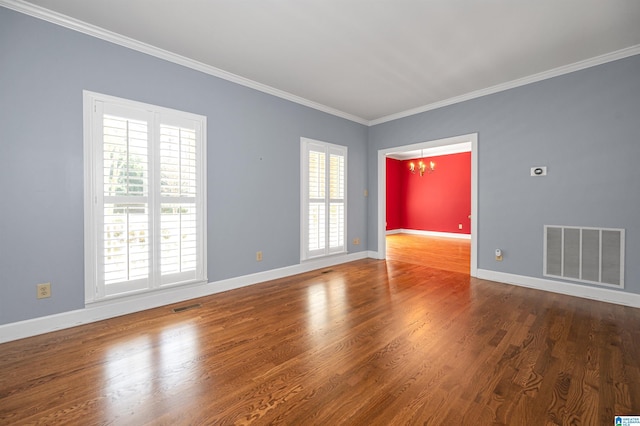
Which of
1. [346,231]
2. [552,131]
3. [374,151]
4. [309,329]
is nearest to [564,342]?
[309,329]

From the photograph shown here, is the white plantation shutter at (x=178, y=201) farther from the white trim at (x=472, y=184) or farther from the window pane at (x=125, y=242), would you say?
the white trim at (x=472, y=184)

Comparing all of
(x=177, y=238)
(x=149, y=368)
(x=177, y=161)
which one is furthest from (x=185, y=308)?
(x=177, y=161)

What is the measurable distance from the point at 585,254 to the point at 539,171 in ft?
3.68

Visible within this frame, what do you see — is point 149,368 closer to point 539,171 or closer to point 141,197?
point 141,197

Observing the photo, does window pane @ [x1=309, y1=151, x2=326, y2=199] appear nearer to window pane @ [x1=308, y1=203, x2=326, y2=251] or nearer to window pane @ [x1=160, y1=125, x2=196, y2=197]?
window pane @ [x1=308, y1=203, x2=326, y2=251]

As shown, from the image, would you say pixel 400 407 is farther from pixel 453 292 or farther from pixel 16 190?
pixel 16 190

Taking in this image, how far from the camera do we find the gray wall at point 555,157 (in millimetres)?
3039

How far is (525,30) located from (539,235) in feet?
8.02

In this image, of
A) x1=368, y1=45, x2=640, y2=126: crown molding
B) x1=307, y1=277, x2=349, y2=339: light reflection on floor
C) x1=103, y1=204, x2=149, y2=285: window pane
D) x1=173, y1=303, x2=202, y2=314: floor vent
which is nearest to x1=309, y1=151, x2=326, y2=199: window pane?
x1=307, y1=277, x2=349, y2=339: light reflection on floor

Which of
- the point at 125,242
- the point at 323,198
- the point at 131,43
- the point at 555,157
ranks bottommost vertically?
the point at 125,242

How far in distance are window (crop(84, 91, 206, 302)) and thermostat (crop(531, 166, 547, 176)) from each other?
4.24 meters

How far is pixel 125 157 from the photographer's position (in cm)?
277

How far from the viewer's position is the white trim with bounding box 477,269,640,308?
3041mm

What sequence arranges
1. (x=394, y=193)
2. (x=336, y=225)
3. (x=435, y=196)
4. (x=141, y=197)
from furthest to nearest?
1. (x=394, y=193)
2. (x=435, y=196)
3. (x=336, y=225)
4. (x=141, y=197)
